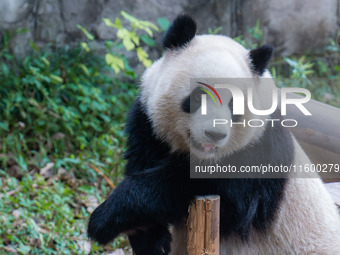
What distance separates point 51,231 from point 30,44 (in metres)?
3.19

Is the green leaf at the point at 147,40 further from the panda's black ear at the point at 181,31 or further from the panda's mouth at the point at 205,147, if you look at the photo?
the panda's mouth at the point at 205,147

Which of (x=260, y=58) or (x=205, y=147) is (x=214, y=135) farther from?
(x=260, y=58)

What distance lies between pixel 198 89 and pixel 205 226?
845 mm

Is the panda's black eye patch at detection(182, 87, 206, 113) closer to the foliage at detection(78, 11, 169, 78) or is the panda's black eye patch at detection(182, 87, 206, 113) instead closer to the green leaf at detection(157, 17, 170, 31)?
the foliage at detection(78, 11, 169, 78)

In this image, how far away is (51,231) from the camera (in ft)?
16.4

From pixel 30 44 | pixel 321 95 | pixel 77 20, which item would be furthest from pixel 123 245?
pixel 321 95

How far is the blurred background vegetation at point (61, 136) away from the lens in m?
5.07

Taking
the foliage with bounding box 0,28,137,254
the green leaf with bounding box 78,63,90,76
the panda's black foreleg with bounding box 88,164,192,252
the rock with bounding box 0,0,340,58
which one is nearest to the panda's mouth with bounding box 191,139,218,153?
the panda's black foreleg with bounding box 88,164,192,252

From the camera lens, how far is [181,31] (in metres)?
3.16

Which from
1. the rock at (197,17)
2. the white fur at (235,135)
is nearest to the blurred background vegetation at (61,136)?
the rock at (197,17)

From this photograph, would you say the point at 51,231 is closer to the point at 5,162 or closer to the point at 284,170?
the point at 5,162

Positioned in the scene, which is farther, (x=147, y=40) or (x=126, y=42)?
(x=147, y=40)

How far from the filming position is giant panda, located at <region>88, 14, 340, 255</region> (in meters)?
3.01

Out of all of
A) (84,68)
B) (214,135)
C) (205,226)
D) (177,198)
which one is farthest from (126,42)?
(205,226)
